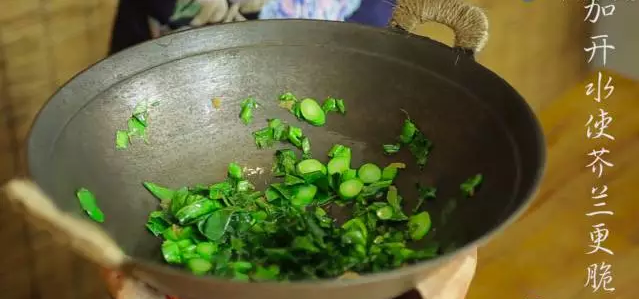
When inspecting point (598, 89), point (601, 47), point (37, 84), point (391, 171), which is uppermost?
point (601, 47)

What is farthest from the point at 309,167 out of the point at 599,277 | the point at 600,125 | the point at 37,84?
the point at 600,125

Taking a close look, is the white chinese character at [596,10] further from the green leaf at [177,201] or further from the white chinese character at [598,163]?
the green leaf at [177,201]

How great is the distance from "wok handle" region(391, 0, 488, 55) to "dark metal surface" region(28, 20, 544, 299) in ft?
0.19

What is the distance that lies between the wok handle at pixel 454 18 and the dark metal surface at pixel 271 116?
0.19 feet

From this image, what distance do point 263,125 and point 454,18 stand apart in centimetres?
27

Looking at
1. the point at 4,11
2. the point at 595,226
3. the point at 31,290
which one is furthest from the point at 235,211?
the point at 595,226

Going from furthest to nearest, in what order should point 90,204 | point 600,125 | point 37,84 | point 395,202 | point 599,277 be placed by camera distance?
1. point 600,125
2. point 599,277
3. point 37,84
4. point 395,202
5. point 90,204

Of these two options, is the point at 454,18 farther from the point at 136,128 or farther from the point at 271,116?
the point at 136,128

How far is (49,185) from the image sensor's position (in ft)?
2.16

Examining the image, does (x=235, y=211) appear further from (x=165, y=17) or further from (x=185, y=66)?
(x=165, y=17)

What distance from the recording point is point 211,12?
1042 mm

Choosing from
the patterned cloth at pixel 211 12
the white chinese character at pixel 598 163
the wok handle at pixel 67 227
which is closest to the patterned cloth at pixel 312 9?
the patterned cloth at pixel 211 12

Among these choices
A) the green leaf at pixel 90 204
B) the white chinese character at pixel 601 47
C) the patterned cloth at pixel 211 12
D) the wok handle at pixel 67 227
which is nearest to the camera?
the wok handle at pixel 67 227

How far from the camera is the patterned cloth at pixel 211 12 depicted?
1036 millimetres
